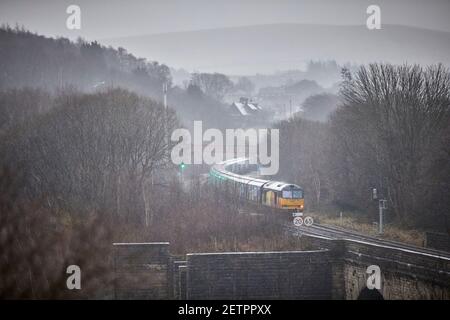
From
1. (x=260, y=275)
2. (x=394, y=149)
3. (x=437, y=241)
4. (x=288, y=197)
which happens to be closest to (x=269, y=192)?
(x=288, y=197)

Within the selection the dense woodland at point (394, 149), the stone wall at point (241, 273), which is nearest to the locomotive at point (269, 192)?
the dense woodland at point (394, 149)

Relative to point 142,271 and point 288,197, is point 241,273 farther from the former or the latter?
point 288,197

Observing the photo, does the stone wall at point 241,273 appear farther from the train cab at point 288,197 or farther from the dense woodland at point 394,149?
the train cab at point 288,197

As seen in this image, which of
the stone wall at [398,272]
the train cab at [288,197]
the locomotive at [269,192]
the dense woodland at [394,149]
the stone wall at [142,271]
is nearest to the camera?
the stone wall at [398,272]

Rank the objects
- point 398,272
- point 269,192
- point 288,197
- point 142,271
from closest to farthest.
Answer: point 398,272 → point 142,271 → point 288,197 → point 269,192

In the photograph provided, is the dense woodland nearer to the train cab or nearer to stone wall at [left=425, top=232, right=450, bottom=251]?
stone wall at [left=425, top=232, right=450, bottom=251]

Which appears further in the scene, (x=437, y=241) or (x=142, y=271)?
(x=437, y=241)

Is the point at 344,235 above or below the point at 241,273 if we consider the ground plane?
above

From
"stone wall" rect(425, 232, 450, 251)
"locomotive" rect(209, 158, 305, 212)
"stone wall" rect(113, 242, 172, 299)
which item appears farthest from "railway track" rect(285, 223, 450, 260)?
"stone wall" rect(113, 242, 172, 299)

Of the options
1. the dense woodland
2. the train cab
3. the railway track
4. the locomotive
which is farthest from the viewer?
the locomotive

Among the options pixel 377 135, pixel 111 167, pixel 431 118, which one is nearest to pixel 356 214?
pixel 377 135

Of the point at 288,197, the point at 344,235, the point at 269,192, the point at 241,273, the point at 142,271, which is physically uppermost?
the point at 269,192
